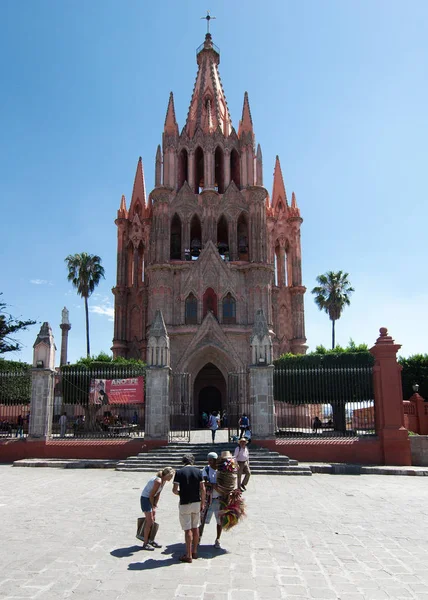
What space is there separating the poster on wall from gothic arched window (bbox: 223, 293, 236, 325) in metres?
16.4

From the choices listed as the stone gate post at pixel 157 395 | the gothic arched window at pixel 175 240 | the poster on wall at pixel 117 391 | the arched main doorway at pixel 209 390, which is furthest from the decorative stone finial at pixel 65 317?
the stone gate post at pixel 157 395

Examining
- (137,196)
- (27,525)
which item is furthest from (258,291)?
(27,525)

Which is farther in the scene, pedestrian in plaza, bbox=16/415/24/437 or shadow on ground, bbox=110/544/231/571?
pedestrian in plaza, bbox=16/415/24/437

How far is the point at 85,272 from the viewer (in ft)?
149

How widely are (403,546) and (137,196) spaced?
1545 inches

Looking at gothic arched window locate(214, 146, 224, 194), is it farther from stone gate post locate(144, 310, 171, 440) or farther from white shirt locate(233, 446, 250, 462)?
white shirt locate(233, 446, 250, 462)

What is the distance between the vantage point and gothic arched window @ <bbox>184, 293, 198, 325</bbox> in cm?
3435

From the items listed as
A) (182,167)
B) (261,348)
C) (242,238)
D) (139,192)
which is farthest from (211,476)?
(139,192)

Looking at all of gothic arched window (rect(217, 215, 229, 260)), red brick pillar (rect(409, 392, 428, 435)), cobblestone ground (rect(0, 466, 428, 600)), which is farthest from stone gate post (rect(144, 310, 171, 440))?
gothic arched window (rect(217, 215, 229, 260))

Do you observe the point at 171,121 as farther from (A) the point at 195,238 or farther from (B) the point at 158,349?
(B) the point at 158,349

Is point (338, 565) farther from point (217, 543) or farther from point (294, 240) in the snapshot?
point (294, 240)

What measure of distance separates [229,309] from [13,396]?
1834cm

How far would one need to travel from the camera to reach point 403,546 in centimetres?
699

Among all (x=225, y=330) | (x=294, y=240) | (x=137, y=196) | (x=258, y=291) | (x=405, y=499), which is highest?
(x=137, y=196)
